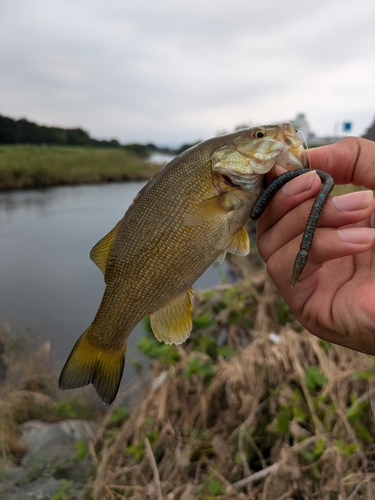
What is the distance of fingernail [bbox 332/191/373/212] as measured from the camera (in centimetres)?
153

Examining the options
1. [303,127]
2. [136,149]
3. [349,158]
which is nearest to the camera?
[349,158]

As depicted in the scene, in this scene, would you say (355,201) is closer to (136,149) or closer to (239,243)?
(239,243)

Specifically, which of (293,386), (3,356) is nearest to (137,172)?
(3,356)

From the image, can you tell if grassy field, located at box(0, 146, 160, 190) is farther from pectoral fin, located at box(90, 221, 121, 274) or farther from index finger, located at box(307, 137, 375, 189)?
index finger, located at box(307, 137, 375, 189)

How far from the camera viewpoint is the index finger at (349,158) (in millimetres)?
1972

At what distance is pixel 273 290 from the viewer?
5887 millimetres

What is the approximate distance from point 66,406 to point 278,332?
3.11 m

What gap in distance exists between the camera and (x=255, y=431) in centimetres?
333

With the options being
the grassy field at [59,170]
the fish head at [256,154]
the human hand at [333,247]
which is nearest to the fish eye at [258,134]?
the fish head at [256,154]

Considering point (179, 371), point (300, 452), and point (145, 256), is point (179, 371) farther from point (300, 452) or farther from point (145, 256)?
point (145, 256)

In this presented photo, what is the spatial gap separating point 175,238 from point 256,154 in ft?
1.87

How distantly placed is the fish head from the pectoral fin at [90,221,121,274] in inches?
25.8

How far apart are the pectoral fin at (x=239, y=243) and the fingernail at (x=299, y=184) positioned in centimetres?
31

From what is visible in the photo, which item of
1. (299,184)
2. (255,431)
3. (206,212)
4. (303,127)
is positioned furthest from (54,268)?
(299,184)
